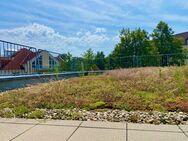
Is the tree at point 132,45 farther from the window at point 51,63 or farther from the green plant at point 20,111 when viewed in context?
the green plant at point 20,111

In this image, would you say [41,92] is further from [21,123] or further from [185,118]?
[185,118]

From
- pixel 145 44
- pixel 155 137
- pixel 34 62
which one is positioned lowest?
pixel 155 137

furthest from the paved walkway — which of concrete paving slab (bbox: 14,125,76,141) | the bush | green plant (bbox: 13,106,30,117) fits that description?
the bush

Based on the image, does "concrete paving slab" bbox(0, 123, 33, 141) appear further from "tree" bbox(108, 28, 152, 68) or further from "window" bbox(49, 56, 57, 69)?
"tree" bbox(108, 28, 152, 68)

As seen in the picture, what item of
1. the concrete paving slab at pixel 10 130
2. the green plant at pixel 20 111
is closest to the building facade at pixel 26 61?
the green plant at pixel 20 111

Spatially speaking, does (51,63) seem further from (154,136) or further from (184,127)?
(154,136)

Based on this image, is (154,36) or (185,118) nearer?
(185,118)

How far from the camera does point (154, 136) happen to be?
3.66 metres

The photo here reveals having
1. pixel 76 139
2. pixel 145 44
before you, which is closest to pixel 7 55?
pixel 76 139

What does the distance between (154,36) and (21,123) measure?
3681cm

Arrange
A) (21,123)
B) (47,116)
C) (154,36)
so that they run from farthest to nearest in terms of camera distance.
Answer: (154,36)
(47,116)
(21,123)

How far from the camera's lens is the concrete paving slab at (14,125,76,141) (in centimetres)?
355

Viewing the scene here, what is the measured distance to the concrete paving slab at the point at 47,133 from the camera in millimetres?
3551

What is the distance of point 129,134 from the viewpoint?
3.74m
